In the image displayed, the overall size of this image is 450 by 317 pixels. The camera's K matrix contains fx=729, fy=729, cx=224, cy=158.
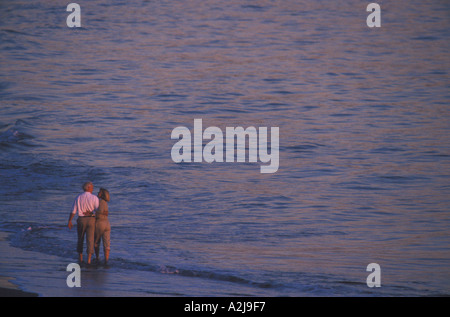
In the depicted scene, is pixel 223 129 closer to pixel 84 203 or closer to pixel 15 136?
pixel 15 136

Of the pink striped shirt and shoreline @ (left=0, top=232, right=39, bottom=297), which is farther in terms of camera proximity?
Result: the pink striped shirt

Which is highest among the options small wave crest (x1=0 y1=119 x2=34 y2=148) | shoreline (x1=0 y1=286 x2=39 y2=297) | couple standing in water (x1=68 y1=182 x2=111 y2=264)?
small wave crest (x1=0 y1=119 x2=34 y2=148)

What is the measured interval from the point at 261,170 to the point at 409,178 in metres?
5.26

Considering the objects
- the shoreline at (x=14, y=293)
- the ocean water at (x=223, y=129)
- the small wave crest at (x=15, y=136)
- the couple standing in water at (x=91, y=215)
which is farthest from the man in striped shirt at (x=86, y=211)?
the small wave crest at (x=15, y=136)

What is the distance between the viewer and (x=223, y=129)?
114 feet

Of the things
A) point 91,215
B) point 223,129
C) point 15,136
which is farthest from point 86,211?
point 223,129

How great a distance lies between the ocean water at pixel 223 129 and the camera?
44.4 ft

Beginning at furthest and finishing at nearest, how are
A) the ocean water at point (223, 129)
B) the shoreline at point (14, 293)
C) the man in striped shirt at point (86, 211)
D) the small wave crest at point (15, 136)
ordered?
the small wave crest at point (15, 136)
the ocean water at point (223, 129)
the man in striped shirt at point (86, 211)
the shoreline at point (14, 293)

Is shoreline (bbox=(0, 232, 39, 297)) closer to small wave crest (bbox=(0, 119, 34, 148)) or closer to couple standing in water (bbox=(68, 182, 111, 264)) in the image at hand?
couple standing in water (bbox=(68, 182, 111, 264))

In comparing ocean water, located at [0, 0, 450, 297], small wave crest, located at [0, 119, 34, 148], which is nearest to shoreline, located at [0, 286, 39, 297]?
ocean water, located at [0, 0, 450, 297]

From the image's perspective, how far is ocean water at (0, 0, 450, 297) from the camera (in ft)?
44.4

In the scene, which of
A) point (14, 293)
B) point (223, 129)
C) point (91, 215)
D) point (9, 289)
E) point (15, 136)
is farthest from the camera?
point (223, 129)

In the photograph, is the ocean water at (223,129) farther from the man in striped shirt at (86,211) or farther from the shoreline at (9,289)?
the man in striped shirt at (86,211)

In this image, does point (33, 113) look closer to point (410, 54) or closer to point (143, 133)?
point (143, 133)
